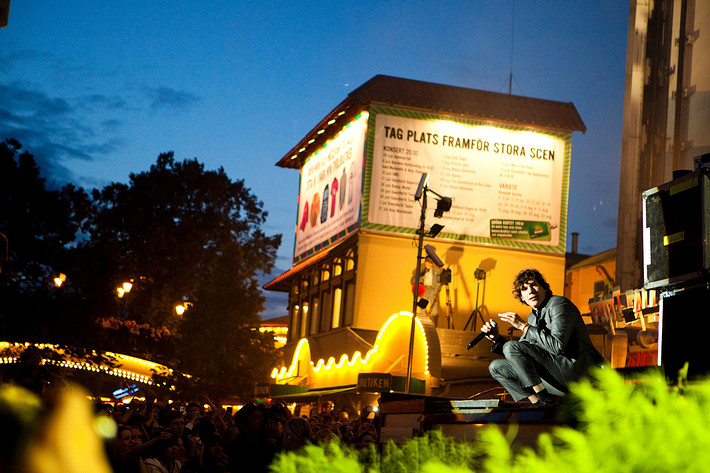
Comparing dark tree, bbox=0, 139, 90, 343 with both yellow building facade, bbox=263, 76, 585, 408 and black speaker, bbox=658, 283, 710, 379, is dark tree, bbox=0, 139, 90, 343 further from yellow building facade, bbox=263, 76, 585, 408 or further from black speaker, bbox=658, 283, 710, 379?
black speaker, bbox=658, 283, 710, 379

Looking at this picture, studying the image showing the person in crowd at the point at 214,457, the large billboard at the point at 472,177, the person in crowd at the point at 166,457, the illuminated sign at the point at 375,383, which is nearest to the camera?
the person in crowd at the point at 166,457

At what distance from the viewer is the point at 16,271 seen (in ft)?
81.8

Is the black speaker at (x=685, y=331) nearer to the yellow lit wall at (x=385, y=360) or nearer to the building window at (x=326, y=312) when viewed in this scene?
the yellow lit wall at (x=385, y=360)

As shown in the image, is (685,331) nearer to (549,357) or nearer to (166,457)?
(549,357)

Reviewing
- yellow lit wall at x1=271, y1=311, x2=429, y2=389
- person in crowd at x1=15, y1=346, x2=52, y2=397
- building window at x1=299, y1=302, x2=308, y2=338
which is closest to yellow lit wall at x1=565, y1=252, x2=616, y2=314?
yellow lit wall at x1=271, y1=311, x2=429, y2=389

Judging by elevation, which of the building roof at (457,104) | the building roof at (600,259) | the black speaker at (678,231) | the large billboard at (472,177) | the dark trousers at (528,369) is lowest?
the dark trousers at (528,369)

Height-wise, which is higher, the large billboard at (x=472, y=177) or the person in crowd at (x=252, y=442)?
the large billboard at (x=472, y=177)

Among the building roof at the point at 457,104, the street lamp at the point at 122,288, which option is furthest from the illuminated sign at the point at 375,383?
the building roof at the point at 457,104

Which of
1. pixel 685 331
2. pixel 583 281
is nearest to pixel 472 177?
pixel 583 281

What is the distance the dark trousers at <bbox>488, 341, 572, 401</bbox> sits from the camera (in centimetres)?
589

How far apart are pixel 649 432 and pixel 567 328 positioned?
502 cm

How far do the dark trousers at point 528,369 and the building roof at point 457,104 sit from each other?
26085 mm

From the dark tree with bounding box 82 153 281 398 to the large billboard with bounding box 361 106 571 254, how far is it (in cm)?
1285

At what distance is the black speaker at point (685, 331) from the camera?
4496 mm
